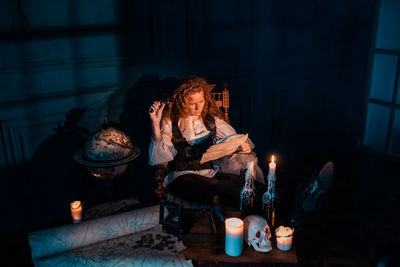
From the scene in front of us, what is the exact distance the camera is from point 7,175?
2.99 metres

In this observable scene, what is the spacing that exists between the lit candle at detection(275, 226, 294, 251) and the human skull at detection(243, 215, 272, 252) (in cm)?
5

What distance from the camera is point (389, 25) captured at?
423 cm

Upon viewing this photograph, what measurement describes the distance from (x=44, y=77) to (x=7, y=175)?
0.85m

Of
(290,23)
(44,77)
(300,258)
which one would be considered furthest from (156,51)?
(300,258)

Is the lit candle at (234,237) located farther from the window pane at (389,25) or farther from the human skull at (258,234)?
the window pane at (389,25)

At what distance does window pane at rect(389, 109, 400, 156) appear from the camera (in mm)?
4305

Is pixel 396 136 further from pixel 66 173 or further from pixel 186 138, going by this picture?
pixel 66 173

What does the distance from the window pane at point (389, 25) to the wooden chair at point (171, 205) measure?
221cm

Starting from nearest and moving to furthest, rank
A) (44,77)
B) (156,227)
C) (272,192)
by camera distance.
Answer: (272,192) < (156,227) < (44,77)

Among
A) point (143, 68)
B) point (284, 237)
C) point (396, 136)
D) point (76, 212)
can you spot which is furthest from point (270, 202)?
point (396, 136)

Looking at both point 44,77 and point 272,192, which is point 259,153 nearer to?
point 272,192

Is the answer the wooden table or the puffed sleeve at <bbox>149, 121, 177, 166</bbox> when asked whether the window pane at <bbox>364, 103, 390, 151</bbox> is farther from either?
the wooden table

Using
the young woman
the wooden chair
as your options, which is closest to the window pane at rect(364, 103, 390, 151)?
the wooden chair

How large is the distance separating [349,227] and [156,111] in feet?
6.22
